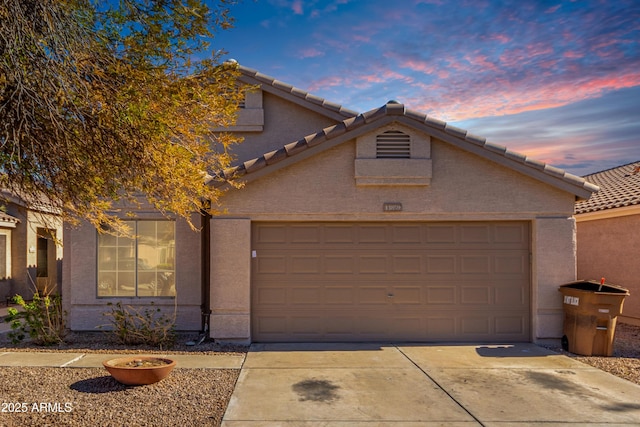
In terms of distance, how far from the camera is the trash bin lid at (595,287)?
9.48m

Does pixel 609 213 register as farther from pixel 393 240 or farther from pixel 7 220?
pixel 7 220

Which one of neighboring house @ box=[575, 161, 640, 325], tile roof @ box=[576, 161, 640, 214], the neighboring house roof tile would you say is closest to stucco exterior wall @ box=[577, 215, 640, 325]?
neighboring house @ box=[575, 161, 640, 325]

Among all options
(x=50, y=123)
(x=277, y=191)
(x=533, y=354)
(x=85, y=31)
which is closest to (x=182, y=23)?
(x=85, y=31)

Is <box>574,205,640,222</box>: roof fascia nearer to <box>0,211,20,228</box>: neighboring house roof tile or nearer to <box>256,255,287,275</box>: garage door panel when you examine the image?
<box>256,255,287,275</box>: garage door panel

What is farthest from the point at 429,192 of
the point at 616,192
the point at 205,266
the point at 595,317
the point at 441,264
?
the point at 616,192

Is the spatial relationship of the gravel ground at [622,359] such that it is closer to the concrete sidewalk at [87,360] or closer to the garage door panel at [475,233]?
the garage door panel at [475,233]

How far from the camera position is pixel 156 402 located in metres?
6.58

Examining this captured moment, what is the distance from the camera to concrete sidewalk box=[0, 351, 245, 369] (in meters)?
8.45

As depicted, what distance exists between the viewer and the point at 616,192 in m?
15.3

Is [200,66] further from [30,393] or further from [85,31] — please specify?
[30,393]

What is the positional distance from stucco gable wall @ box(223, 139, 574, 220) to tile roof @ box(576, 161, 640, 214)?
2.76m

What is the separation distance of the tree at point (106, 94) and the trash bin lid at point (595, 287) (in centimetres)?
716

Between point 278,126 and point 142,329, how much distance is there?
19.3 feet

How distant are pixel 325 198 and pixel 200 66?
4.20m
